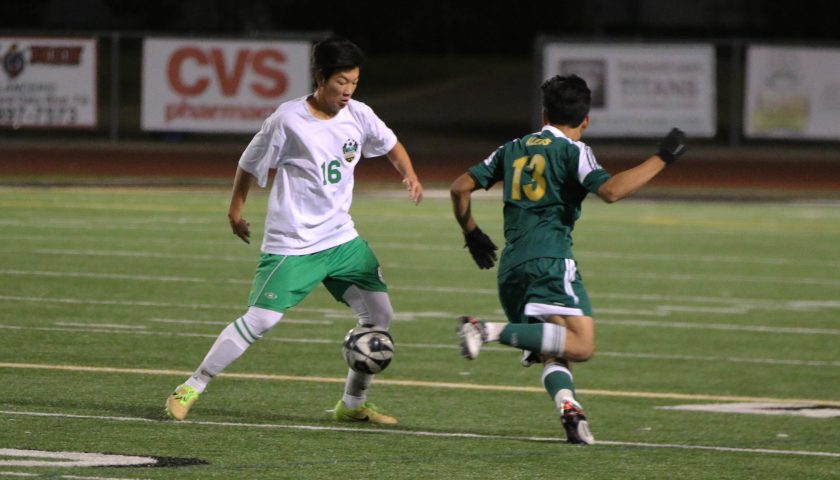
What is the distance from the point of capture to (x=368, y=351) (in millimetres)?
8211

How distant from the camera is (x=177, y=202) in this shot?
26.1 metres

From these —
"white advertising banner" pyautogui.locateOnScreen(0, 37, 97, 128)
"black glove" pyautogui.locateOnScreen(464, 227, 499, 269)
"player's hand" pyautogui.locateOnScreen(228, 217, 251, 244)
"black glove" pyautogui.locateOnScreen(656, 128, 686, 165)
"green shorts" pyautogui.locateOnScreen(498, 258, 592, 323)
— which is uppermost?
"white advertising banner" pyautogui.locateOnScreen(0, 37, 97, 128)

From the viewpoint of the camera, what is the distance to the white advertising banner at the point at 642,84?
36.0 meters

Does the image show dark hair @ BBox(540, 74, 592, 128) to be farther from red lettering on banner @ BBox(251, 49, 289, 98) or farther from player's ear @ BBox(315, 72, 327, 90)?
red lettering on banner @ BBox(251, 49, 289, 98)

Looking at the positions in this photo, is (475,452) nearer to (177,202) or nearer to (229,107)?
(177,202)

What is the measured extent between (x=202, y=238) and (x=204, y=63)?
1546cm

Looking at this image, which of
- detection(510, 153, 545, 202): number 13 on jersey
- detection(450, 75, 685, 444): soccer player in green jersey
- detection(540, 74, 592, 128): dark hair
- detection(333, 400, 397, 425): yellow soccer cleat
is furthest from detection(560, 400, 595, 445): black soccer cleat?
detection(540, 74, 592, 128): dark hair

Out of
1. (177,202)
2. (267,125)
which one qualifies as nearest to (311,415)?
(267,125)

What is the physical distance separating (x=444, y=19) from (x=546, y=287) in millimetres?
60498

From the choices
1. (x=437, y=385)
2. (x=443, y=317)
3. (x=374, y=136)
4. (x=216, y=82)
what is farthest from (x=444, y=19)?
(x=374, y=136)

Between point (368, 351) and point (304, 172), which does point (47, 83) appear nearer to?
point (304, 172)

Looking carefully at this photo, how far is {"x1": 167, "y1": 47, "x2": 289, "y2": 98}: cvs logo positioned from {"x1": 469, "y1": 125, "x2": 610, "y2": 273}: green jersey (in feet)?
89.3

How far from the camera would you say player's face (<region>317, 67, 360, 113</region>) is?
816 cm

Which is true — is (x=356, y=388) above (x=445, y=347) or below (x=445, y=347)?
above
